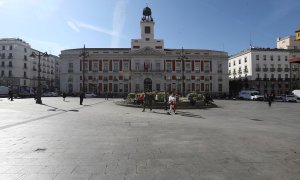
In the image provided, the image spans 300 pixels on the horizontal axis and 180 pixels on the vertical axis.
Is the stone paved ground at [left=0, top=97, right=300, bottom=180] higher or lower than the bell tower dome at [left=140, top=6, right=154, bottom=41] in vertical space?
lower

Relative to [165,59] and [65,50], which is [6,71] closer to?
[65,50]

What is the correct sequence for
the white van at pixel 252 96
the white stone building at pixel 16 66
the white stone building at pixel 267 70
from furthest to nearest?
the white stone building at pixel 16 66 → the white stone building at pixel 267 70 → the white van at pixel 252 96

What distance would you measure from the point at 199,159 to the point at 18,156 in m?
4.31

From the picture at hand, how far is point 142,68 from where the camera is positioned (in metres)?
70.6

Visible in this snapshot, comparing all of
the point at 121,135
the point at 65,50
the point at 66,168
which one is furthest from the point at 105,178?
the point at 65,50

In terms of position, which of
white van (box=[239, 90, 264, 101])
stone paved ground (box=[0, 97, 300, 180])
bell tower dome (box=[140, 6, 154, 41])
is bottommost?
stone paved ground (box=[0, 97, 300, 180])

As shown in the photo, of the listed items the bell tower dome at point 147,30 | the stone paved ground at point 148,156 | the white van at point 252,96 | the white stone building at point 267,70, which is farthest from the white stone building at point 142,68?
the stone paved ground at point 148,156

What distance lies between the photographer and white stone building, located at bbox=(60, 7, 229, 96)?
70562mm

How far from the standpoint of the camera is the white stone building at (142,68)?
7056cm

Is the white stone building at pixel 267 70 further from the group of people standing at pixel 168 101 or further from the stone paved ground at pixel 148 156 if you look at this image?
the stone paved ground at pixel 148 156

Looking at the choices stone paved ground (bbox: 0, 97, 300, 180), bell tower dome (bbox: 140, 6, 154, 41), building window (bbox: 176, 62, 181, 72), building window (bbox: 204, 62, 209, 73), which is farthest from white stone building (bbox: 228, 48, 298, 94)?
stone paved ground (bbox: 0, 97, 300, 180)

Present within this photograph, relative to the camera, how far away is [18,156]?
6590 millimetres

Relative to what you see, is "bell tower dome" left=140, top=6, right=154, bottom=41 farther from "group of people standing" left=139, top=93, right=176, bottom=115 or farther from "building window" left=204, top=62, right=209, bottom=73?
"group of people standing" left=139, top=93, right=176, bottom=115

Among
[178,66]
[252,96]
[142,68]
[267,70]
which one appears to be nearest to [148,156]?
[252,96]
